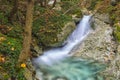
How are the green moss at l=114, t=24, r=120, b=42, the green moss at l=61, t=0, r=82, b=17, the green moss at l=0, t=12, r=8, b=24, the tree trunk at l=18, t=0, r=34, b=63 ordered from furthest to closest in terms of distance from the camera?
the green moss at l=61, t=0, r=82, b=17 → the green moss at l=114, t=24, r=120, b=42 → the green moss at l=0, t=12, r=8, b=24 → the tree trunk at l=18, t=0, r=34, b=63

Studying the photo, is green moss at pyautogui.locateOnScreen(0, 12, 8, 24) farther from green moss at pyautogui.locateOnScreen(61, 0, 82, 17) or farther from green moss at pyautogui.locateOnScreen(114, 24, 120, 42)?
green moss at pyautogui.locateOnScreen(114, 24, 120, 42)

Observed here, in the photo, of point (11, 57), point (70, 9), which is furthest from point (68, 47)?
point (11, 57)

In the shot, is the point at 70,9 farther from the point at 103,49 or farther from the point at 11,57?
the point at 11,57

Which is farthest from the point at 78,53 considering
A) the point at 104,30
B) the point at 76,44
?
the point at 104,30

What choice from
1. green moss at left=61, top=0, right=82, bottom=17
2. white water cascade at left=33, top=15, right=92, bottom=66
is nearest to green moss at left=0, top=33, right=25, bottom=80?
white water cascade at left=33, top=15, right=92, bottom=66

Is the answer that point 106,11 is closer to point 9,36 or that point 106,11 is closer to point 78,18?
point 78,18

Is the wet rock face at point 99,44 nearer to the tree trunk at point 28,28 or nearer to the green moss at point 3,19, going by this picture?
the green moss at point 3,19

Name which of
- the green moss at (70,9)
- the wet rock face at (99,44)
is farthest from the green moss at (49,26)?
the wet rock face at (99,44)
